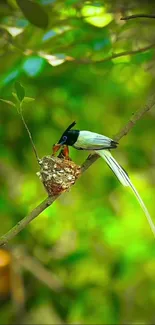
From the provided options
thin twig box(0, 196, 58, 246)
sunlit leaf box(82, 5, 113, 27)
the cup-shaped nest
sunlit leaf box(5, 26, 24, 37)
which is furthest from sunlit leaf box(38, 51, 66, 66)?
thin twig box(0, 196, 58, 246)

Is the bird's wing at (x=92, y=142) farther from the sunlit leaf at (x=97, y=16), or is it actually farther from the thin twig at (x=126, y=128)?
the sunlit leaf at (x=97, y=16)

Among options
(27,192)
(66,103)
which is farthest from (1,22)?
(27,192)

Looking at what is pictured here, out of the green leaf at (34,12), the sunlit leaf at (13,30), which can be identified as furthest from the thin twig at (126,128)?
the sunlit leaf at (13,30)

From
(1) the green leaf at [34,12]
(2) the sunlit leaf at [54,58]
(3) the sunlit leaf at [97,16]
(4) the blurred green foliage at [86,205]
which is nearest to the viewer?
(1) the green leaf at [34,12]

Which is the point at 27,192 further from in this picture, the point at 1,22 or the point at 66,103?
the point at 1,22

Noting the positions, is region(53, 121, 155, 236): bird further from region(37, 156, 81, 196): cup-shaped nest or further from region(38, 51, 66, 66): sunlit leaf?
region(38, 51, 66, 66): sunlit leaf

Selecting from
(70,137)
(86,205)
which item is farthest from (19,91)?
(86,205)
